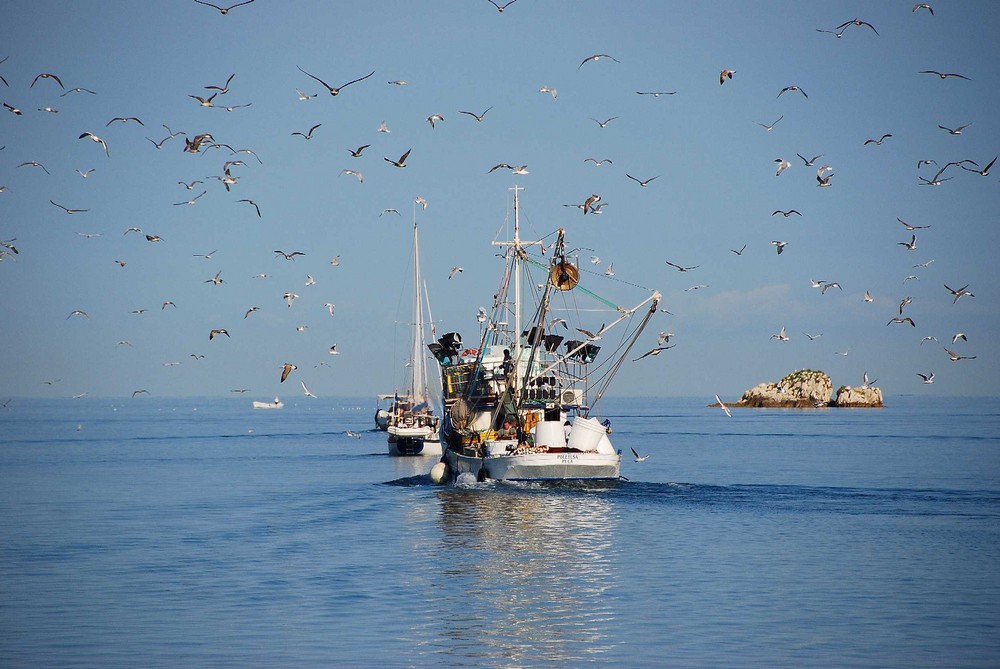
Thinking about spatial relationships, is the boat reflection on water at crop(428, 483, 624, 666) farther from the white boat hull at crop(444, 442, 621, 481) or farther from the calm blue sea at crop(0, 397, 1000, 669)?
the white boat hull at crop(444, 442, 621, 481)

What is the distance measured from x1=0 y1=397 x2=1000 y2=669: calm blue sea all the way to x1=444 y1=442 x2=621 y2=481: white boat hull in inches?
41.0

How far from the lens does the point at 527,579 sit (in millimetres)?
38375

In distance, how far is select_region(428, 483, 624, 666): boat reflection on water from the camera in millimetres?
28344

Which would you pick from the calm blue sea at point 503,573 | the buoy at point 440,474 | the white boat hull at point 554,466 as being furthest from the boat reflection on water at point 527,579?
the buoy at point 440,474

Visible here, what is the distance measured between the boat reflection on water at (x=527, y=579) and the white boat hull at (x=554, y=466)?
154 cm

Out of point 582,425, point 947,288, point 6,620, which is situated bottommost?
point 6,620

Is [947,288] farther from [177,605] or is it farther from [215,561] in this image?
[177,605]

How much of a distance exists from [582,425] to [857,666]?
41.7 m

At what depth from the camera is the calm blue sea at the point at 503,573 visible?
1104 inches

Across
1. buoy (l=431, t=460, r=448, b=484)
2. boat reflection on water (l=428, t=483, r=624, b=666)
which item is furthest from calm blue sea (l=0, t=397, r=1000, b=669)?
buoy (l=431, t=460, r=448, b=484)

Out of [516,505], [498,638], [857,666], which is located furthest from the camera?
[516,505]

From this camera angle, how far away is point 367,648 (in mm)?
27766

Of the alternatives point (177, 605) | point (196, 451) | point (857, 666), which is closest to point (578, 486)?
point (177, 605)

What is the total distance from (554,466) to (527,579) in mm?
28223
